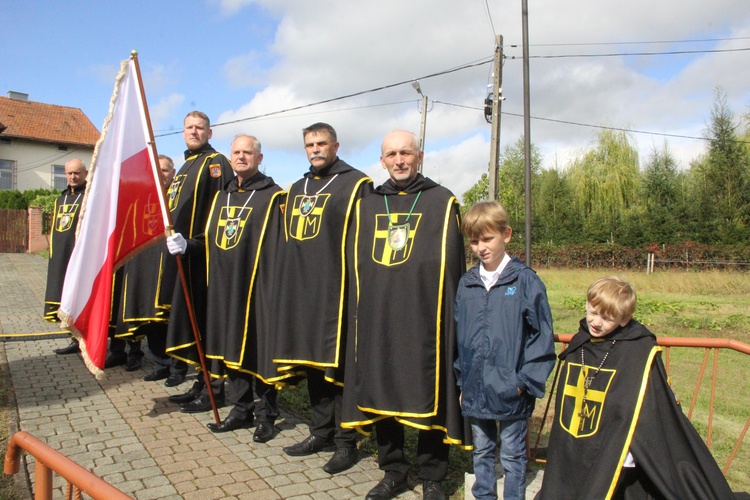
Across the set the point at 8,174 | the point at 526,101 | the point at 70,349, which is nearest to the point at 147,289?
the point at 70,349

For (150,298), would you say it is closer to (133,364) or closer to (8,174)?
(133,364)

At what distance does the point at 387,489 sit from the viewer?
12.7 ft

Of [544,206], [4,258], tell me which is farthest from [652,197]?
[4,258]

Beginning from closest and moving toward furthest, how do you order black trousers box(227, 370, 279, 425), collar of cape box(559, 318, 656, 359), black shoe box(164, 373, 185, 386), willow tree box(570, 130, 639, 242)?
collar of cape box(559, 318, 656, 359) → black trousers box(227, 370, 279, 425) → black shoe box(164, 373, 185, 386) → willow tree box(570, 130, 639, 242)

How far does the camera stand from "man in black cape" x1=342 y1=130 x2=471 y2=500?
370cm

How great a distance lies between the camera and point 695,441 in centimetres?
280

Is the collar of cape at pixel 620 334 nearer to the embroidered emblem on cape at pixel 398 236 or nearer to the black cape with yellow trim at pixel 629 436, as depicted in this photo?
the black cape with yellow trim at pixel 629 436

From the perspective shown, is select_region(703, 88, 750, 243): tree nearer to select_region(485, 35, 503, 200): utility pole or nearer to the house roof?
select_region(485, 35, 503, 200): utility pole

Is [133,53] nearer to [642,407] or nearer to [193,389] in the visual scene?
[193,389]

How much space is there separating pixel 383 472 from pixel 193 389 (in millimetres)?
2339

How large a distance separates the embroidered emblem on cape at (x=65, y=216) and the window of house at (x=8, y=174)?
38.5 m

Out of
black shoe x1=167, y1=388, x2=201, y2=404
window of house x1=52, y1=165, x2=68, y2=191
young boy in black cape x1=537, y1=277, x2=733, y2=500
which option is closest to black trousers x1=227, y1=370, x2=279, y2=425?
black shoe x1=167, y1=388, x2=201, y2=404

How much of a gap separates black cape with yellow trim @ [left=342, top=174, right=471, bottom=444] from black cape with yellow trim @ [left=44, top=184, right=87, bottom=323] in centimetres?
495

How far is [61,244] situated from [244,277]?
12.3 ft
